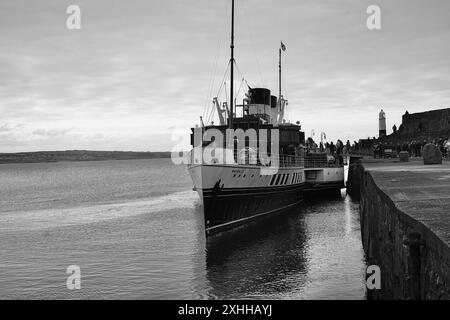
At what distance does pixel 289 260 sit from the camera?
1784 centimetres

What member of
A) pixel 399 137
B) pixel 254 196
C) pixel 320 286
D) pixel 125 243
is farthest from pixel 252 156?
pixel 399 137

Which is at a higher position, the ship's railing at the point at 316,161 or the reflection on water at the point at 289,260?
the ship's railing at the point at 316,161

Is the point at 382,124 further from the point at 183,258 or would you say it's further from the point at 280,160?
the point at 183,258

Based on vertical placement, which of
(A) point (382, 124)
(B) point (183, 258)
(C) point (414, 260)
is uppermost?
(A) point (382, 124)

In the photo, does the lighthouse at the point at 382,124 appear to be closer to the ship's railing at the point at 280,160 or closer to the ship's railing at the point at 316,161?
the ship's railing at the point at 280,160

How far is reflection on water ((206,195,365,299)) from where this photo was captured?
13805 millimetres

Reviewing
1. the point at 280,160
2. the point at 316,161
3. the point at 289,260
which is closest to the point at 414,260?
the point at 289,260

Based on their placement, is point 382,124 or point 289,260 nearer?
point 289,260

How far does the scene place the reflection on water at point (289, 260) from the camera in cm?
1380

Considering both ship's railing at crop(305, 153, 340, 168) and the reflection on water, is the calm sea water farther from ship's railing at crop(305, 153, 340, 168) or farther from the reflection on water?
ship's railing at crop(305, 153, 340, 168)

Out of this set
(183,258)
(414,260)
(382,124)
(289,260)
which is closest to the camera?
(414,260)

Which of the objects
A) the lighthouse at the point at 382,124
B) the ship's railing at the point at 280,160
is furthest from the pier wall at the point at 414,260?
the lighthouse at the point at 382,124

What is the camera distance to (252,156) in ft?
85.9
